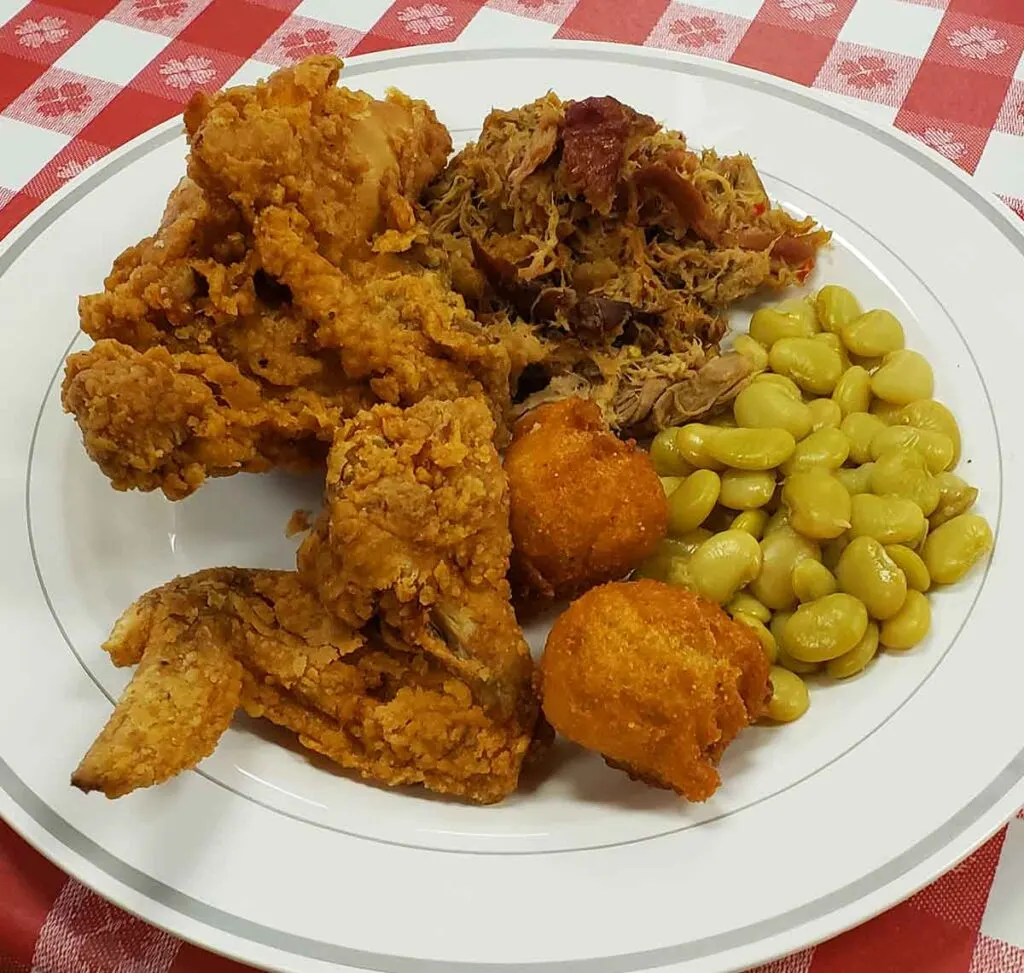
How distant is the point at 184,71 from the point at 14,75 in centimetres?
47

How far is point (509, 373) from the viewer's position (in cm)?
204

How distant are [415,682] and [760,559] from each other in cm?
64

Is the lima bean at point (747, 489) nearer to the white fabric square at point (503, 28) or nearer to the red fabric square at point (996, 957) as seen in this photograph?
the red fabric square at point (996, 957)

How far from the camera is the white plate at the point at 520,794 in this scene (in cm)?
148

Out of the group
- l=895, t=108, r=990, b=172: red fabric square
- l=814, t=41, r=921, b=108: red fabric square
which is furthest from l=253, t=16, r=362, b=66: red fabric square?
l=895, t=108, r=990, b=172: red fabric square

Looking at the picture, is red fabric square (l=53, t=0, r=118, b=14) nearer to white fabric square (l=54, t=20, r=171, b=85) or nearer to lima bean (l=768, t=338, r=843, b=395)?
white fabric square (l=54, t=20, r=171, b=85)

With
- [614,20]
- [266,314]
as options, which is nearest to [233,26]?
[614,20]

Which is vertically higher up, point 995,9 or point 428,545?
point 428,545

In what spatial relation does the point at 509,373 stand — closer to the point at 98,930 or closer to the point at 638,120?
the point at 638,120

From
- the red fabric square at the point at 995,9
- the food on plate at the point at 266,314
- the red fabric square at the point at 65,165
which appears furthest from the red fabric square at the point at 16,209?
the red fabric square at the point at 995,9

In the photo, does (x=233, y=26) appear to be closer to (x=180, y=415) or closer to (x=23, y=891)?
(x=180, y=415)

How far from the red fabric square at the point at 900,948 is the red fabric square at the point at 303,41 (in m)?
2.59

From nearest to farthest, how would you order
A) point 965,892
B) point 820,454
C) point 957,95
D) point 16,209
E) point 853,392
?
point 965,892 < point 820,454 < point 853,392 < point 16,209 < point 957,95

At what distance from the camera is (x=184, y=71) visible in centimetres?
305
